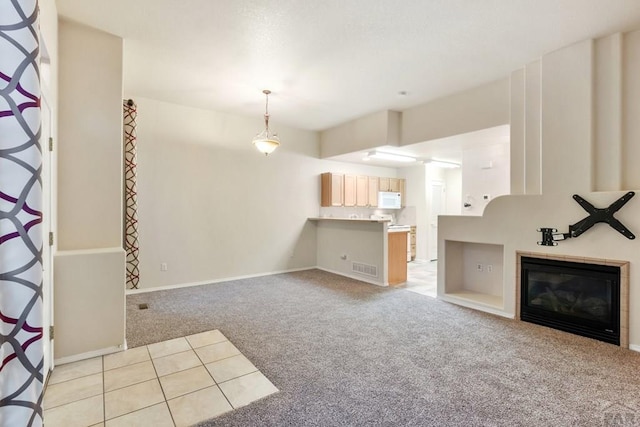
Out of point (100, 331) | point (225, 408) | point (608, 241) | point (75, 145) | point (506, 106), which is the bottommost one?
point (225, 408)

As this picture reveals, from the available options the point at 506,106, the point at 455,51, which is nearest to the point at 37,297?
the point at 455,51

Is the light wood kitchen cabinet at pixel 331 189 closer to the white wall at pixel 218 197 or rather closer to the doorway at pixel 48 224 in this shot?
the white wall at pixel 218 197

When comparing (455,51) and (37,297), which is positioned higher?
(455,51)

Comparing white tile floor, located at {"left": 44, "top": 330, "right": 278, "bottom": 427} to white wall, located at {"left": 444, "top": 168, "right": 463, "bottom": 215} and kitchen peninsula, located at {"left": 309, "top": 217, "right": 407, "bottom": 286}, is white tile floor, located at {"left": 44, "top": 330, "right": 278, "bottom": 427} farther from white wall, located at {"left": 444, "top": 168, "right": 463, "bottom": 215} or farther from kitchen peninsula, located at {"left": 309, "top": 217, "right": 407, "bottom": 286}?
white wall, located at {"left": 444, "top": 168, "right": 463, "bottom": 215}

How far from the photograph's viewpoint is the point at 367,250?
18.5 feet

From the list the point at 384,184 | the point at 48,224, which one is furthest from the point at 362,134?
the point at 48,224

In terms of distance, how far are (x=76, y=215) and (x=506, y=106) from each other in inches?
200

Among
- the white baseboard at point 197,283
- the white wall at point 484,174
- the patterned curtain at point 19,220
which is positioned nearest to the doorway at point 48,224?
the patterned curtain at point 19,220

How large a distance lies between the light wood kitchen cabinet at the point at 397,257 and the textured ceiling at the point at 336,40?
2418 mm

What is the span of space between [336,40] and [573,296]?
381cm

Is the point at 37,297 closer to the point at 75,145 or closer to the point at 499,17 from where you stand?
the point at 75,145

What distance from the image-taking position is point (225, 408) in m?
2.05

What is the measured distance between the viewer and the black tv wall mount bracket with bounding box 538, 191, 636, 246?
2.94m

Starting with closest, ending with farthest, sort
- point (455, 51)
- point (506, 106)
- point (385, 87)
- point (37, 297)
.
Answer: point (37, 297)
point (455, 51)
point (506, 106)
point (385, 87)
